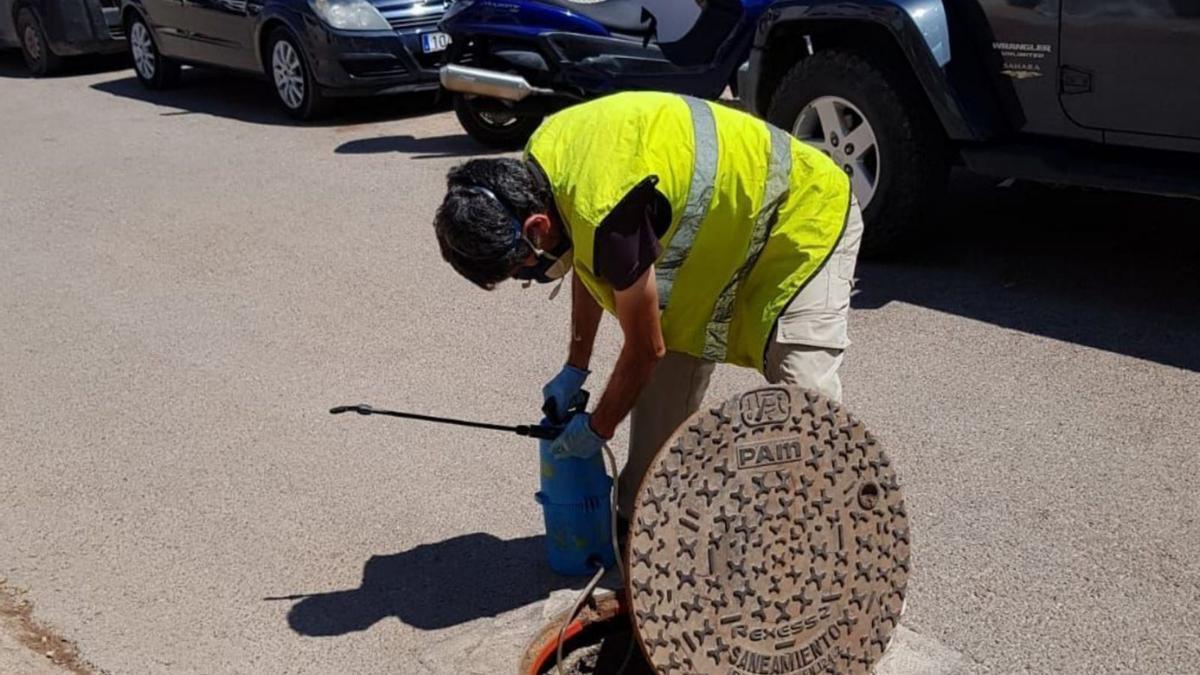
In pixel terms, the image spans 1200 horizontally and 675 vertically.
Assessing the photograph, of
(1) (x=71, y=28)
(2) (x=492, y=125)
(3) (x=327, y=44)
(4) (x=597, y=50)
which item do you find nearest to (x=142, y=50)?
(1) (x=71, y=28)

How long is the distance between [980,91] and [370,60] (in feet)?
17.4

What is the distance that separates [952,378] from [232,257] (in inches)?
153

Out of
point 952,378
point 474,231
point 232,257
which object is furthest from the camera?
point 232,257

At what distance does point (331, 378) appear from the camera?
5.97 metres

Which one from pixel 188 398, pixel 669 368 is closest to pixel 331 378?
pixel 188 398

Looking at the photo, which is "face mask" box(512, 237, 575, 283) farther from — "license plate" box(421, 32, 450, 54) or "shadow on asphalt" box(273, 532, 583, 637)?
"license plate" box(421, 32, 450, 54)

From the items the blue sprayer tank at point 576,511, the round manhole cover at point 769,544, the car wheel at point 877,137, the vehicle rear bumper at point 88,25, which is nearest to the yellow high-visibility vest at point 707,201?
the round manhole cover at point 769,544

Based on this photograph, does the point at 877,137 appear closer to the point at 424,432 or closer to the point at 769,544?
the point at 424,432

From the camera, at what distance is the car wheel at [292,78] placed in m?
10.9

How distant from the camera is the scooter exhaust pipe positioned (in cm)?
912

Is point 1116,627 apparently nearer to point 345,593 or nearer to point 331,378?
point 345,593

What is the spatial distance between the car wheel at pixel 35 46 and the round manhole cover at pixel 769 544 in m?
12.5

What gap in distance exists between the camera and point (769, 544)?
134 inches

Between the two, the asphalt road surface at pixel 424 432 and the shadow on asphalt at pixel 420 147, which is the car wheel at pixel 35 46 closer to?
the shadow on asphalt at pixel 420 147
